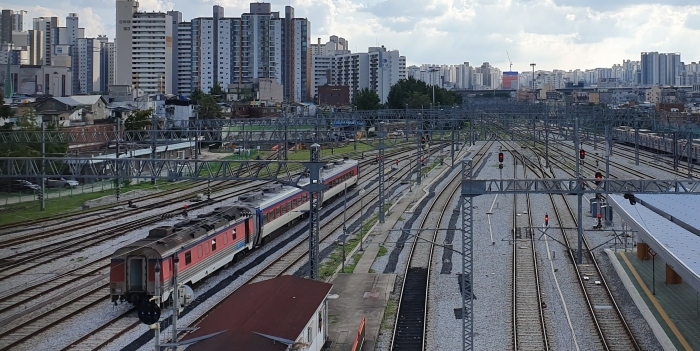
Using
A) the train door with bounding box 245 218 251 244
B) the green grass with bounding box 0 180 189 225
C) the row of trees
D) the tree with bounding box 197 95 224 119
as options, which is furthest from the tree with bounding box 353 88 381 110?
the train door with bounding box 245 218 251 244

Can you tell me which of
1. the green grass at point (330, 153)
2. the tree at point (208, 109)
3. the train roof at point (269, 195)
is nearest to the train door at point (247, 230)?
the train roof at point (269, 195)

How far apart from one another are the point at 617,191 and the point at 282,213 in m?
11.6

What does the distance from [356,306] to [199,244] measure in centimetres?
394

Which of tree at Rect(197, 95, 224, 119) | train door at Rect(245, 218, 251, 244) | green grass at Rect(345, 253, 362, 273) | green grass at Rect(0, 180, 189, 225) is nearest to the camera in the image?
green grass at Rect(345, 253, 362, 273)

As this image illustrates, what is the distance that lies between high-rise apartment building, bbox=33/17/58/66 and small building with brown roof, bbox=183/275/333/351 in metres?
145

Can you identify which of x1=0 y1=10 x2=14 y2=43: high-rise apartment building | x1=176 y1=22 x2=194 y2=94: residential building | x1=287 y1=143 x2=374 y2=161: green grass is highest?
x1=0 y1=10 x2=14 y2=43: high-rise apartment building

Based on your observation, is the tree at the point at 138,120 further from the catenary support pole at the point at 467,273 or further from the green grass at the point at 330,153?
the catenary support pole at the point at 467,273

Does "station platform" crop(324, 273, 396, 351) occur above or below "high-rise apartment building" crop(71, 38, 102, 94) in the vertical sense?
below

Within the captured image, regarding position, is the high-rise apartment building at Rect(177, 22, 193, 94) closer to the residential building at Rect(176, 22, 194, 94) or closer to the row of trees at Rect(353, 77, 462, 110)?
the residential building at Rect(176, 22, 194, 94)

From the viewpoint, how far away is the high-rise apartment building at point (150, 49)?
98188 millimetres

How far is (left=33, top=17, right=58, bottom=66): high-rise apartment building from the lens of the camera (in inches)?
5819

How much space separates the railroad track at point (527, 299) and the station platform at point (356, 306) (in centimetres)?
283

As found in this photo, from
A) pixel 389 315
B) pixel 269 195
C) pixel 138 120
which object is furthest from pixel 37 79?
pixel 389 315

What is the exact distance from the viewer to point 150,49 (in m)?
99.1
